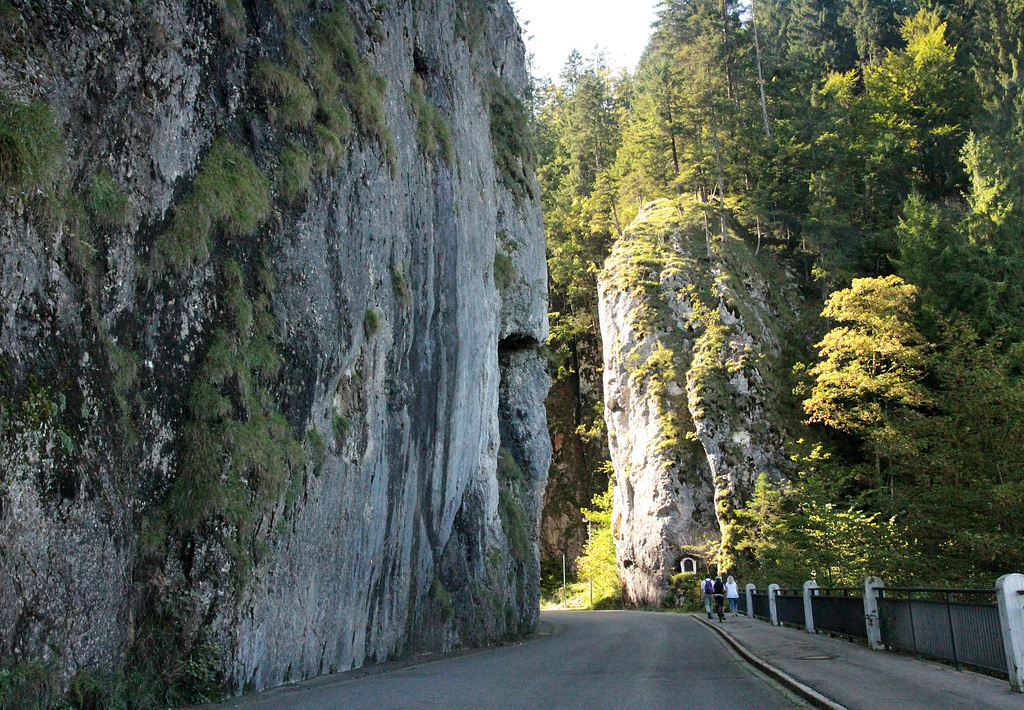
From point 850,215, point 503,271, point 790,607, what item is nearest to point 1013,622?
point 790,607

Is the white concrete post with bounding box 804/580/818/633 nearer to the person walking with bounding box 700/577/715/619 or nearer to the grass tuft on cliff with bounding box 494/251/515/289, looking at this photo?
the person walking with bounding box 700/577/715/619

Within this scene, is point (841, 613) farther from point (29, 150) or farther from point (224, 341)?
point (29, 150)

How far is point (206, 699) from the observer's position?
30.4ft

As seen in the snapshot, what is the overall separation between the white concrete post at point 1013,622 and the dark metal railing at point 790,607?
35.7 ft

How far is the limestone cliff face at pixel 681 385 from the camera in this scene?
3759 centimetres

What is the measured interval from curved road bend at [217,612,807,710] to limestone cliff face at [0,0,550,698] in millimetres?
1048

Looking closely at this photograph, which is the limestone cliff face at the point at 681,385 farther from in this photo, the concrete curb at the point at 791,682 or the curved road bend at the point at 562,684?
the concrete curb at the point at 791,682

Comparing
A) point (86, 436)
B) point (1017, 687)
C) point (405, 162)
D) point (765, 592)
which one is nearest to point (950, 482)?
point (765, 592)

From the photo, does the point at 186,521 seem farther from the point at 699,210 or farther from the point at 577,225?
the point at 577,225

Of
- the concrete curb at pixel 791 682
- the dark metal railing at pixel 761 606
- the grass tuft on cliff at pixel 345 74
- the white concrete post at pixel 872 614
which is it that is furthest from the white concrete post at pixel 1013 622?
the dark metal railing at pixel 761 606

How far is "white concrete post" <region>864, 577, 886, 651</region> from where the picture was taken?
505 inches

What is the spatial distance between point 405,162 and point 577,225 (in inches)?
1424

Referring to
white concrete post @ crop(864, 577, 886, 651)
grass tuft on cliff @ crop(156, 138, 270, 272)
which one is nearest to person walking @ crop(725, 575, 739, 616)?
white concrete post @ crop(864, 577, 886, 651)

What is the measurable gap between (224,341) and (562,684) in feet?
20.6
